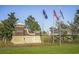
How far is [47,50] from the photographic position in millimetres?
2193

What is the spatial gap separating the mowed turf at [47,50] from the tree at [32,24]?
214 millimetres

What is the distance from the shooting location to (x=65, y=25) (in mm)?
2199

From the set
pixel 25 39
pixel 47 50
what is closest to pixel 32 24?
pixel 25 39

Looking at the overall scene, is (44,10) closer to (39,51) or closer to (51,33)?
(51,33)

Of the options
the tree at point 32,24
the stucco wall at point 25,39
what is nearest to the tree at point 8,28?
the stucco wall at point 25,39

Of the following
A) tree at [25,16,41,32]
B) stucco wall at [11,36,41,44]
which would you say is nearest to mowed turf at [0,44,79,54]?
stucco wall at [11,36,41,44]

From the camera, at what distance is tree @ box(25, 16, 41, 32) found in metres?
2.19

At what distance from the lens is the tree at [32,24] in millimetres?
2189

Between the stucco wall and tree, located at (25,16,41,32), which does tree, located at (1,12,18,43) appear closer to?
the stucco wall

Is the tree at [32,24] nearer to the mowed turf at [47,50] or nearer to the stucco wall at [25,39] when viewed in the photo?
the stucco wall at [25,39]

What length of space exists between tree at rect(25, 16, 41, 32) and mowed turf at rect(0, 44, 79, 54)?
214 millimetres

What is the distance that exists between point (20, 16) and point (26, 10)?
97 mm

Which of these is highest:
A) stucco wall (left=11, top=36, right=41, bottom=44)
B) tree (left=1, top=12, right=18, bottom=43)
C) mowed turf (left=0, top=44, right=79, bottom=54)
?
tree (left=1, top=12, right=18, bottom=43)
